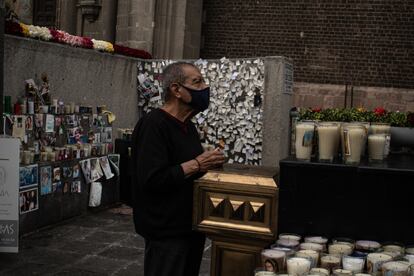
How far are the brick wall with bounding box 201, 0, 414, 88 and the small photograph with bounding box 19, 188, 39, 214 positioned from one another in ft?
28.3

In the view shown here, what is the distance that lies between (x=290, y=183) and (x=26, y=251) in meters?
4.06

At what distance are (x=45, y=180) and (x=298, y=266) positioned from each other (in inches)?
194

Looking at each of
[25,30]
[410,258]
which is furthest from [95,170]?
[410,258]

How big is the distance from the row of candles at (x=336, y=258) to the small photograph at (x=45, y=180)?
14.9 ft

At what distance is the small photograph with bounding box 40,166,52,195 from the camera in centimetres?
679

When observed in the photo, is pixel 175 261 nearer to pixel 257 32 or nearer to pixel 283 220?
pixel 283 220

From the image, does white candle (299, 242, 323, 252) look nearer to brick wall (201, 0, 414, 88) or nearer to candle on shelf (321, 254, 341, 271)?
candle on shelf (321, 254, 341, 271)

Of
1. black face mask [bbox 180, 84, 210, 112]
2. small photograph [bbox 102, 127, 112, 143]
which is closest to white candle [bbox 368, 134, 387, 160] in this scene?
black face mask [bbox 180, 84, 210, 112]

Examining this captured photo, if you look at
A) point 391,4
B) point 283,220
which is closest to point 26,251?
point 283,220

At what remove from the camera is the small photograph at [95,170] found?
7.90 metres

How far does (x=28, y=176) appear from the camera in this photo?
6.51 metres

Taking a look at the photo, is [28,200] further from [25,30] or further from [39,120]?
[25,30]

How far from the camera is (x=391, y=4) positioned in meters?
13.2

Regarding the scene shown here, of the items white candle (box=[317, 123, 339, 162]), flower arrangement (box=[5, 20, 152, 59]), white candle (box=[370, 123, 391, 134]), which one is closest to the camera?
white candle (box=[317, 123, 339, 162])
